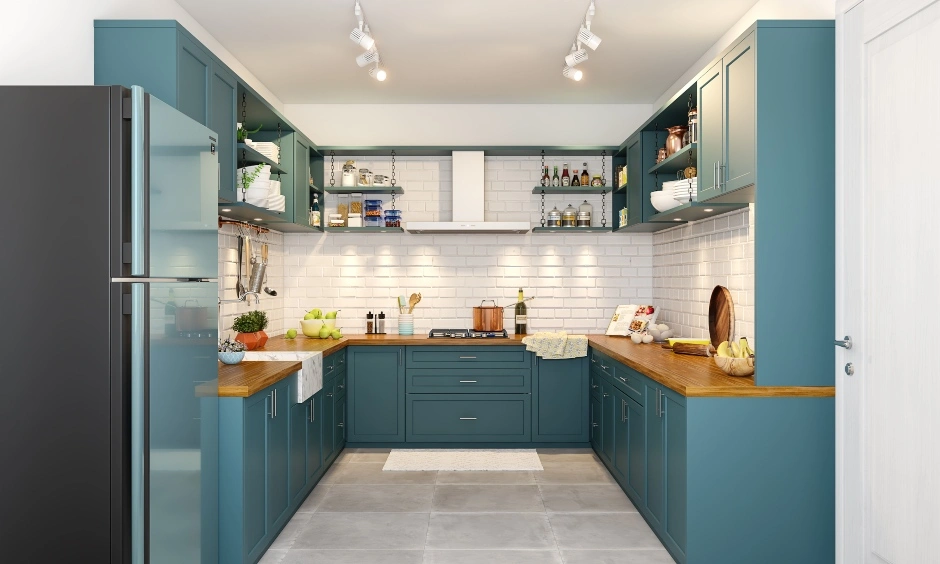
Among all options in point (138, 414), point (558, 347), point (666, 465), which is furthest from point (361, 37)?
point (666, 465)

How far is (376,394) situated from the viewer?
5.47m

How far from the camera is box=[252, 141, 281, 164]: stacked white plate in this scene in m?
4.32

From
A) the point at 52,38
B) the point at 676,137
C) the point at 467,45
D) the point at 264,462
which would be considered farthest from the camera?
the point at 467,45

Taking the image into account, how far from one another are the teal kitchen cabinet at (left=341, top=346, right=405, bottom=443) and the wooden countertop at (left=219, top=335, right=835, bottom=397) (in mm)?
118

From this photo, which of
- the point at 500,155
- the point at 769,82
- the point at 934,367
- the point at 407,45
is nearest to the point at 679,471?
the point at 934,367

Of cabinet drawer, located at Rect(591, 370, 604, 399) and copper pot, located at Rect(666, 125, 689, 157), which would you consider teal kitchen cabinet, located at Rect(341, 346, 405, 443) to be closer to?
cabinet drawer, located at Rect(591, 370, 604, 399)

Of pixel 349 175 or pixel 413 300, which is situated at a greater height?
pixel 349 175

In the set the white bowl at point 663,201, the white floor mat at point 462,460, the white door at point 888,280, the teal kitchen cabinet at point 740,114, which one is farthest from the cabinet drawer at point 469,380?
the white door at point 888,280

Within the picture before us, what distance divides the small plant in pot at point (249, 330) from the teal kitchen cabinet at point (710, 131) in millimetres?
2955

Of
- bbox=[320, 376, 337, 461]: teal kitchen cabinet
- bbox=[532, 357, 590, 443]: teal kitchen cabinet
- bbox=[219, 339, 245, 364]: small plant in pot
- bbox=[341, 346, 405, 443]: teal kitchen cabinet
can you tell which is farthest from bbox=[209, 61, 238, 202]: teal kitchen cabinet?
bbox=[532, 357, 590, 443]: teal kitchen cabinet

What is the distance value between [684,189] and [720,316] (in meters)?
0.82

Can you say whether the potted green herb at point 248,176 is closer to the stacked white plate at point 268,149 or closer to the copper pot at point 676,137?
the stacked white plate at point 268,149

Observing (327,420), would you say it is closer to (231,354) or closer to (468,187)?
(231,354)

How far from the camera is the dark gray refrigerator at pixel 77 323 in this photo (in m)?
2.10
